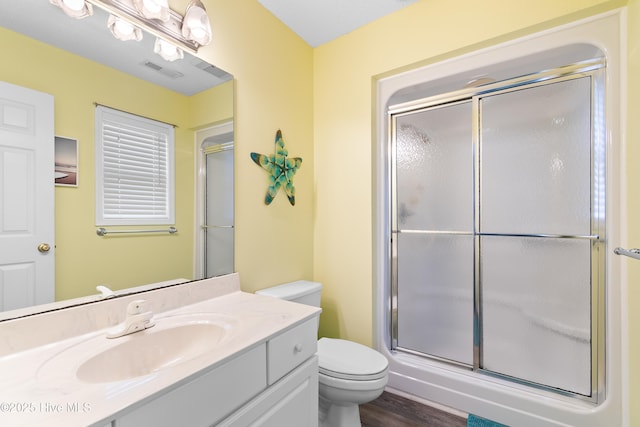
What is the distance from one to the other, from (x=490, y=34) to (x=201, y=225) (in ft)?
6.12

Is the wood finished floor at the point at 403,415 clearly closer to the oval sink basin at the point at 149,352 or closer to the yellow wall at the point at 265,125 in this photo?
the yellow wall at the point at 265,125

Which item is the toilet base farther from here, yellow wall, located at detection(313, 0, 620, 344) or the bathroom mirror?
the bathroom mirror

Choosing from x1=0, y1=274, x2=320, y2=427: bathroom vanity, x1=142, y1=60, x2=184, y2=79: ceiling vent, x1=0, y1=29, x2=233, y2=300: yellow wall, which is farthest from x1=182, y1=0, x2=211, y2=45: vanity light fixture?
x1=0, y1=274, x2=320, y2=427: bathroom vanity

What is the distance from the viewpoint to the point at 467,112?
70.9 inches

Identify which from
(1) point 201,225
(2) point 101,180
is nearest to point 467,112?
(1) point 201,225

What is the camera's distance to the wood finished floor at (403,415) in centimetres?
→ 159

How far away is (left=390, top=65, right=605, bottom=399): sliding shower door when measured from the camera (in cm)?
148

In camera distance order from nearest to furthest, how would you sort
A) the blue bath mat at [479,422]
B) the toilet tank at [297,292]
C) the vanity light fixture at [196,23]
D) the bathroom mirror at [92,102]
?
the bathroom mirror at [92,102] → the vanity light fixture at [196,23] → the blue bath mat at [479,422] → the toilet tank at [297,292]

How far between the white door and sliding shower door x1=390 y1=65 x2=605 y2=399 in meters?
1.83

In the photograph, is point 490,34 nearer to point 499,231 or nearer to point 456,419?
point 499,231

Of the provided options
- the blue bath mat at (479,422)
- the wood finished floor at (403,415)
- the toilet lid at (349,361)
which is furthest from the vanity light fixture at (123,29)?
the blue bath mat at (479,422)

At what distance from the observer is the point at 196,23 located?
1287mm

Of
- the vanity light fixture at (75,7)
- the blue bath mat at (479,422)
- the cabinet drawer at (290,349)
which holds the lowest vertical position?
the blue bath mat at (479,422)

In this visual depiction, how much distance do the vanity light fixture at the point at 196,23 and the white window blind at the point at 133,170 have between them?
0.45 meters
